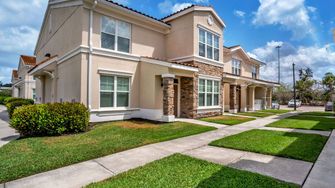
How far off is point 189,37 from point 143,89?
5.04 meters

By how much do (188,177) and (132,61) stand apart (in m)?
9.82

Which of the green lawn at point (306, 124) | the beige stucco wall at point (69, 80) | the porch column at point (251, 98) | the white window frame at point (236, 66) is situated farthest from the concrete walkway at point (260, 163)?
the porch column at point (251, 98)

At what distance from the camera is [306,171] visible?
4.46 meters

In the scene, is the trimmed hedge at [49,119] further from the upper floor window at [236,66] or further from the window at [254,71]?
the window at [254,71]

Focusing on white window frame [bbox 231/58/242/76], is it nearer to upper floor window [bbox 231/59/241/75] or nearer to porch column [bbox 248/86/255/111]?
upper floor window [bbox 231/59/241/75]

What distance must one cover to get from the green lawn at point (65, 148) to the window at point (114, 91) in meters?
2.56

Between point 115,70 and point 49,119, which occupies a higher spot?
point 115,70

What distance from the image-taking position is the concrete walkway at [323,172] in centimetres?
380

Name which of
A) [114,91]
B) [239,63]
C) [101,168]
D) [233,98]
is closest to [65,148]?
[101,168]

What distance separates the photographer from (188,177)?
4145 mm

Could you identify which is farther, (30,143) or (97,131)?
(97,131)

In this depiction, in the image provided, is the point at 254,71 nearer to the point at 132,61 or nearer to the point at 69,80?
the point at 132,61

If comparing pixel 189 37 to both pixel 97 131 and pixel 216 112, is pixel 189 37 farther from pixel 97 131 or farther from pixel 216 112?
pixel 97 131

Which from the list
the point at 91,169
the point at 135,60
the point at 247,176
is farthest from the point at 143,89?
the point at 247,176
